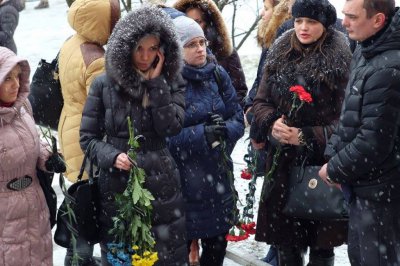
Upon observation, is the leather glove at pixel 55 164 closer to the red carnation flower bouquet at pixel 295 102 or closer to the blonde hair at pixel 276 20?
the red carnation flower bouquet at pixel 295 102

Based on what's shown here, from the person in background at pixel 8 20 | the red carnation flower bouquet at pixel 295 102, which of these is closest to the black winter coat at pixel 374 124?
the red carnation flower bouquet at pixel 295 102

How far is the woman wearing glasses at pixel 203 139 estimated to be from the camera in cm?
489

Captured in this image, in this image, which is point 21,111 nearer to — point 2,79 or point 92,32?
point 2,79

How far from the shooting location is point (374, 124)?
377 centimetres

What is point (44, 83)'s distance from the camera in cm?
528

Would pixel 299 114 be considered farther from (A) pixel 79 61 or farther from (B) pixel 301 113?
(A) pixel 79 61

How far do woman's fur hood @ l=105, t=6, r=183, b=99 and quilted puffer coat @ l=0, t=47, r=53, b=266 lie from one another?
53cm

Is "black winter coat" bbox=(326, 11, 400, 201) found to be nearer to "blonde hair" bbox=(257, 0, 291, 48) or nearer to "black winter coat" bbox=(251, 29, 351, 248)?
"black winter coat" bbox=(251, 29, 351, 248)

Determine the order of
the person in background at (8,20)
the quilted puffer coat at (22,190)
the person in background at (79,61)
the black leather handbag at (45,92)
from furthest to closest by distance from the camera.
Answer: the person in background at (8,20), the black leather handbag at (45,92), the person in background at (79,61), the quilted puffer coat at (22,190)

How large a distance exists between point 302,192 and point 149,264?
111 cm

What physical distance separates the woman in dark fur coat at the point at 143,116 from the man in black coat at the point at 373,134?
1042 millimetres

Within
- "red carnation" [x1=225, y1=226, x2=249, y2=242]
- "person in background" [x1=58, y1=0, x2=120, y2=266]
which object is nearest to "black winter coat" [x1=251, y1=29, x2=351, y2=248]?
"red carnation" [x1=225, y1=226, x2=249, y2=242]

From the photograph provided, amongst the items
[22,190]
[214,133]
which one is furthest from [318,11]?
[22,190]

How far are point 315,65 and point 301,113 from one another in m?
0.33
